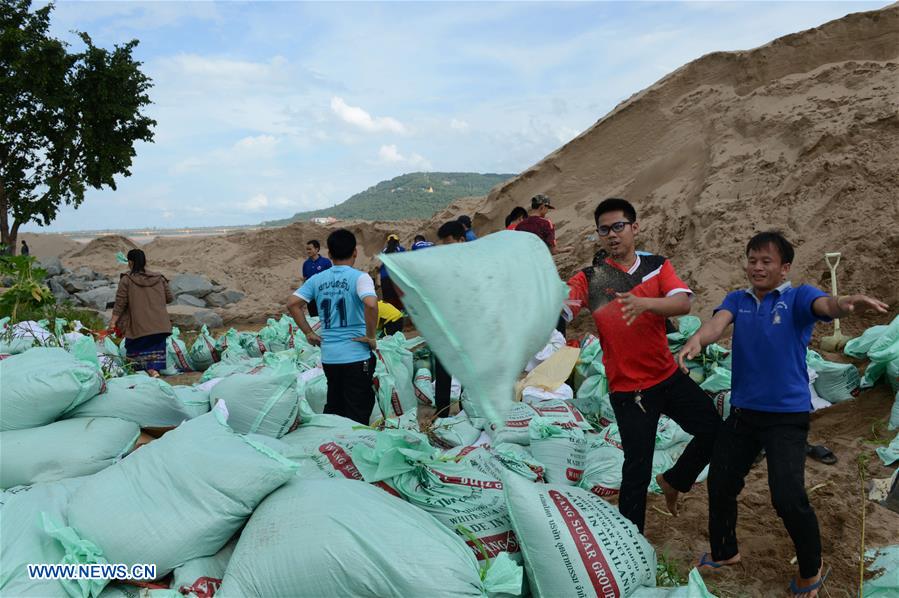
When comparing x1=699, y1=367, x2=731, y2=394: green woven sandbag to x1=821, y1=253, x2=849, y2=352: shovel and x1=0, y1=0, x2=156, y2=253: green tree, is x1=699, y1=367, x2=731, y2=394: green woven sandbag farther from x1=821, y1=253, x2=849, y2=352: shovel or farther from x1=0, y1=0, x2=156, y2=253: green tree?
x1=0, y1=0, x2=156, y2=253: green tree

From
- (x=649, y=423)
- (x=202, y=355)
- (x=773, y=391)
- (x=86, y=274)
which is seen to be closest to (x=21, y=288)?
(x=202, y=355)

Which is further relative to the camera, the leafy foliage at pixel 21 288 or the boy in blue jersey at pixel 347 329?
the leafy foliage at pixel 21 288

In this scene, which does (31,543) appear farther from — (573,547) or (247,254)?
(247,254)

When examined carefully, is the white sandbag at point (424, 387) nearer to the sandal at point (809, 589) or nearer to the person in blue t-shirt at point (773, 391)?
the person in blue t-shirt at point (773, 391)

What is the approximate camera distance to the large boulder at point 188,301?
38.5 ft

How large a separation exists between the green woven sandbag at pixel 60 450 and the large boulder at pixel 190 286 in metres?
10.3

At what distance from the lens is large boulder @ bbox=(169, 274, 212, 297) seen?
40.5ft

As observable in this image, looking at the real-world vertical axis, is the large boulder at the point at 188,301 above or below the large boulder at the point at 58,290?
below

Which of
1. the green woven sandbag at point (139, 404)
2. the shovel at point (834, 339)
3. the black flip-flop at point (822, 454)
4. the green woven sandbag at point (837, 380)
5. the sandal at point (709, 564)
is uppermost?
the green woven sandbag at point (139, 404)

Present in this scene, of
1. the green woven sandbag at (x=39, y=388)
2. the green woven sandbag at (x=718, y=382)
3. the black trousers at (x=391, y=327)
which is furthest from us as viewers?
the black trousers at (x=391, y=327)

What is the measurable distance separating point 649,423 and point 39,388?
232 centimetres

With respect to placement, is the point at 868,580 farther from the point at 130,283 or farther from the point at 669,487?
the point at 130,283

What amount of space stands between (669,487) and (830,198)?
3.96 metres

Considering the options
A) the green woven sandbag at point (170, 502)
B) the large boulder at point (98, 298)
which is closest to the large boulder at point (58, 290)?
the large boulder at point (98, 298)
